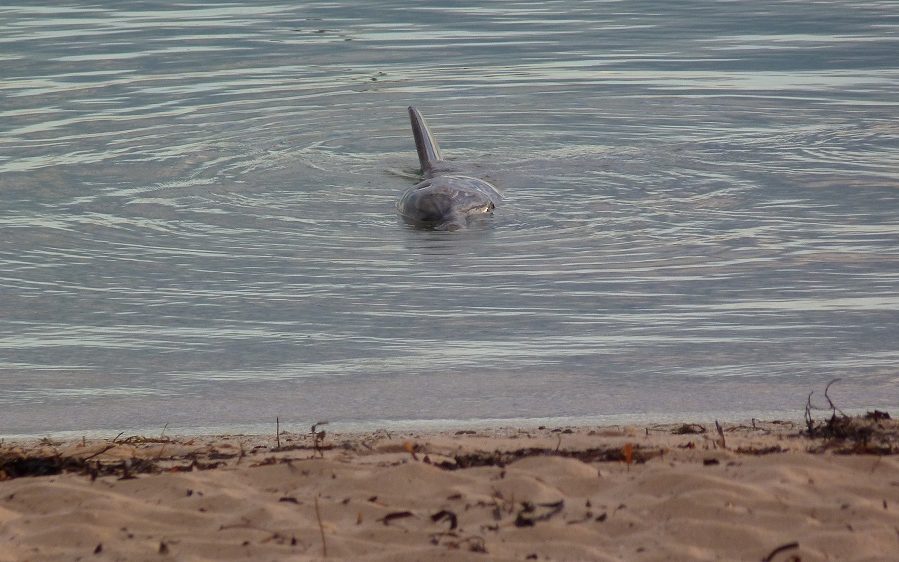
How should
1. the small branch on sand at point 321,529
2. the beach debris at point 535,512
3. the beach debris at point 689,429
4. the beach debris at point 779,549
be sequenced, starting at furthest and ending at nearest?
1. the beach debris at point 689,429
2. the beach debris at point 535,512
3. the small branch on sand at point 321,529
4. the beach debris at point 779,549

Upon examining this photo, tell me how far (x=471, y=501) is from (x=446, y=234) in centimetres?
575

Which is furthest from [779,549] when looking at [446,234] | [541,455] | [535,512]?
[446,234]

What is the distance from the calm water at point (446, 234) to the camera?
694 cm

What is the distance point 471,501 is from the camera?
15.6 ft

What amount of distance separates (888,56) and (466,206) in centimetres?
1007

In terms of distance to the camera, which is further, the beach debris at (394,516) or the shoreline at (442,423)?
the shoreline at (442,423)

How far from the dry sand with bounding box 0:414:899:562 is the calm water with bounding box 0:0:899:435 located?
100cm

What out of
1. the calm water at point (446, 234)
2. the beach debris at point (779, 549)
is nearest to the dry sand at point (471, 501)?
the beach debris at point (779, 549)

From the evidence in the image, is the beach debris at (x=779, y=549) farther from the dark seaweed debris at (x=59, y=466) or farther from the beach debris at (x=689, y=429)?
the dark seaweed debris at (x=59, y=466)

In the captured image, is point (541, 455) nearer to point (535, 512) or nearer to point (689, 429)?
point (535, 512)

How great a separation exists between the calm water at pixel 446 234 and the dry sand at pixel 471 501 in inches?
39.2

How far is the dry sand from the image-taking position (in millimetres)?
4375

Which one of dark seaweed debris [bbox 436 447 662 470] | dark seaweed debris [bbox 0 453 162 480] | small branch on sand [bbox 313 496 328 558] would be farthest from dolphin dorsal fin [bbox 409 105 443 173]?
small branch on sand [bbox 313 496 328 558]

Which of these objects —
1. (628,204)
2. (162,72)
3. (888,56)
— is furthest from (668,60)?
(628,204)
